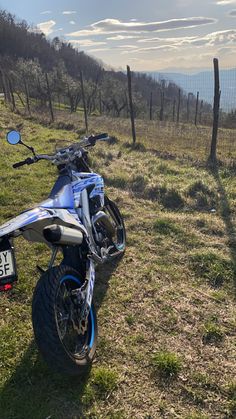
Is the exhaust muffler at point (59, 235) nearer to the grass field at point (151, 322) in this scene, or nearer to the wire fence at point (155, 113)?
the grass field at point (151, 322)

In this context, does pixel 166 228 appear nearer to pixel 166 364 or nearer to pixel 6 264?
pixel 166 364

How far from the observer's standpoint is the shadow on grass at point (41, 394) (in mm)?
2500

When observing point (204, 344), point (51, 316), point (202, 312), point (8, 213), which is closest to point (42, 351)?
point (51, 316)

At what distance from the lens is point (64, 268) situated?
2641mm

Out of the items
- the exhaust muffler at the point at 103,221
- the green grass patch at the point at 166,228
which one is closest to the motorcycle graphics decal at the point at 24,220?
the exhaust muffler at the point at 103,221

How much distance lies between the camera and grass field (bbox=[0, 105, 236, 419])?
2.60 meters

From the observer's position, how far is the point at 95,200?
153 inches

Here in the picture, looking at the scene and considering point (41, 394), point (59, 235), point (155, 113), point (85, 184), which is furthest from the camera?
point (155, 113)

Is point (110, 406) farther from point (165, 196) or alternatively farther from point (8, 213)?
point (165, 196)

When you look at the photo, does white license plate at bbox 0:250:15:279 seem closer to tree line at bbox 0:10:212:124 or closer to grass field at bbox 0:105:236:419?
grass field at bbox 0:105:236:419

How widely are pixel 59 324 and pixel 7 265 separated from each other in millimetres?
545

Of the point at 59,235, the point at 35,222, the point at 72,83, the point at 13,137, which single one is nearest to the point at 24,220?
the point at 35,222

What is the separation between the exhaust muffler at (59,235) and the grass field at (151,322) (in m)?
1.08

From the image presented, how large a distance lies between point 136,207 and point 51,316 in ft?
13.6
